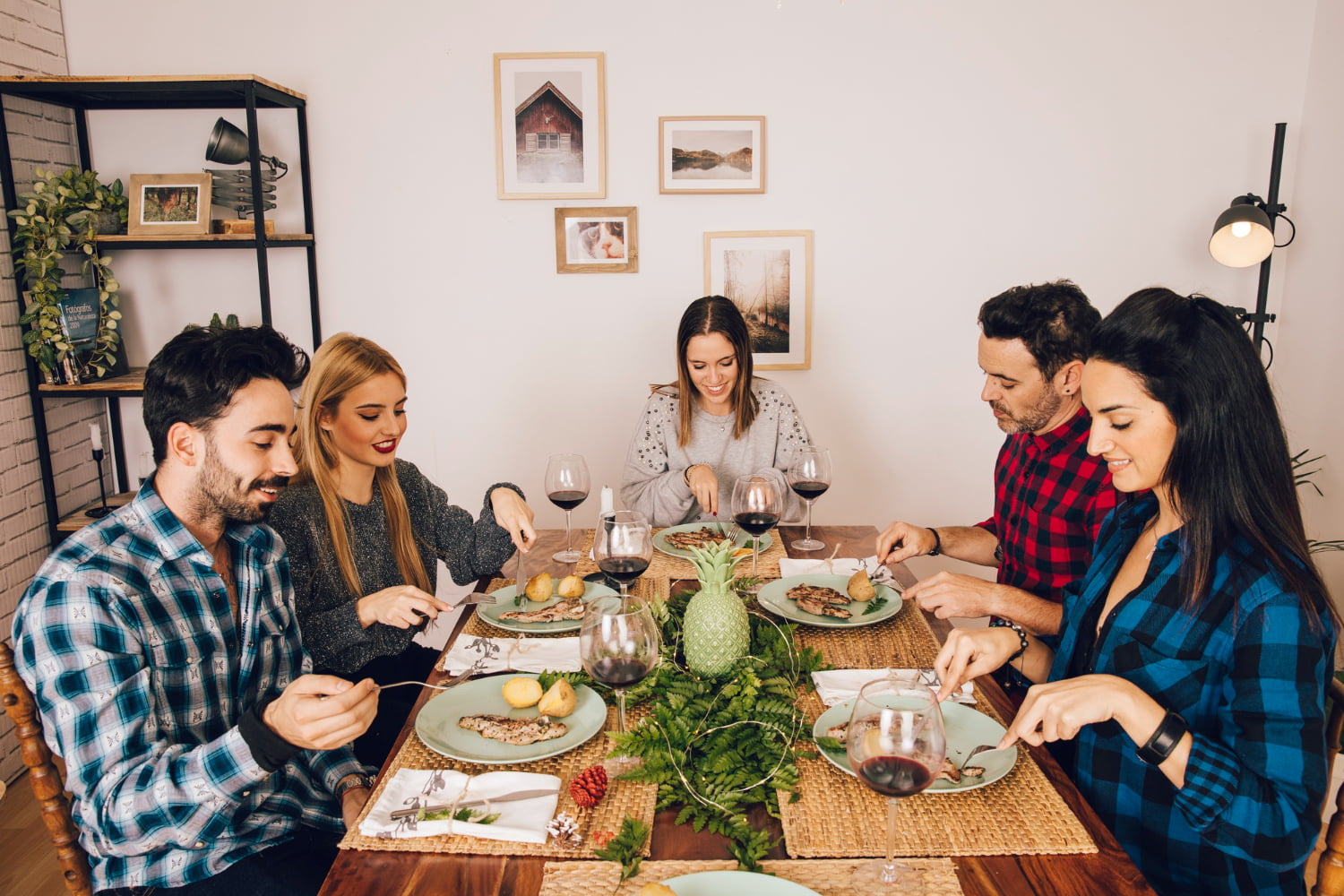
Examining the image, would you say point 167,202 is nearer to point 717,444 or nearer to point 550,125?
point 550,125

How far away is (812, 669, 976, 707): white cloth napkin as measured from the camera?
55.5 inches

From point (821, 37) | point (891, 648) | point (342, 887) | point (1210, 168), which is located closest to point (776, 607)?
point (891, 648)

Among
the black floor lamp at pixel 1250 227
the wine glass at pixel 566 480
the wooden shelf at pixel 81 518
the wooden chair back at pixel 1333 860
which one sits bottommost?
the wooden shelf at pixel 81 518

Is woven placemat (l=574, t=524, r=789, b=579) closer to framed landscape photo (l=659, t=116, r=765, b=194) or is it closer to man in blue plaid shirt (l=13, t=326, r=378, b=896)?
man in blue plaid shirt (l=13, t=326, r=378, b=896)

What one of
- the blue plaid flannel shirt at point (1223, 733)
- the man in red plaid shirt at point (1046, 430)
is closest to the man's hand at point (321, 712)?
the blue plaid flannel shirt at point (1223, 733)

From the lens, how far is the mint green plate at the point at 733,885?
3.20 ft

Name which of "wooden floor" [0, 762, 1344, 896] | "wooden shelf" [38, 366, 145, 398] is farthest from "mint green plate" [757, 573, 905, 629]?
"wooden shelf" [38, 366, 145, 398]

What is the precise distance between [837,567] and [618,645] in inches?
35.5

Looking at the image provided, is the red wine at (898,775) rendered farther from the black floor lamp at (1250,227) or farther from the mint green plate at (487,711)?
the black floor lamp at (1250,227)

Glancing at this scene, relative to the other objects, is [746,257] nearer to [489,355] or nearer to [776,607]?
[489,355]

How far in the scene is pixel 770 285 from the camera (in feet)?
10.9

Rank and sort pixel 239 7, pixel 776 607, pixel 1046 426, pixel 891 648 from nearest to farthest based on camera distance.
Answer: pixel 891 648
pixel 776 607
pixel 1046 426
pixel 239 7

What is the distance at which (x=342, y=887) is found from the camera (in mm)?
1011

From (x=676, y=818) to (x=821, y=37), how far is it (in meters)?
2.83
